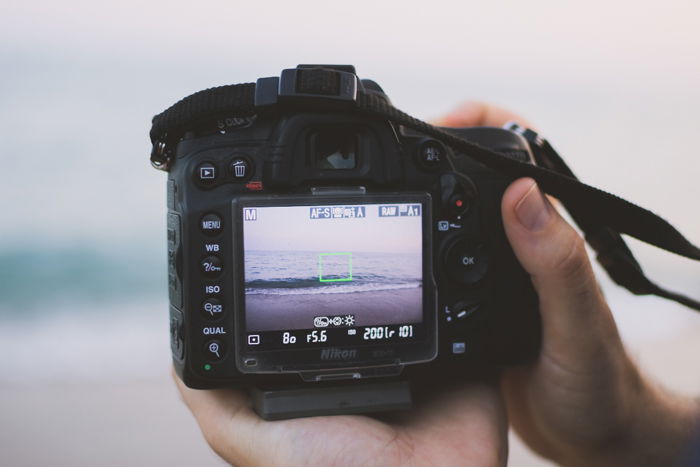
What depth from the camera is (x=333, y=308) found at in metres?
1.03

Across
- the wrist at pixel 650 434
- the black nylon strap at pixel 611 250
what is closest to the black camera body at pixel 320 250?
the black nylon strap at pixel 611 250

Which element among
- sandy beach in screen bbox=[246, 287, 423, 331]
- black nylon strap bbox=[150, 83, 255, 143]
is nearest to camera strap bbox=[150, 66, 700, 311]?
black nylon strap bbox=[150, 83, 255, 143]

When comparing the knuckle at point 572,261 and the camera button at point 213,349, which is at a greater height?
the knuckle at point 572,261

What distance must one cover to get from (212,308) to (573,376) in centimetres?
56

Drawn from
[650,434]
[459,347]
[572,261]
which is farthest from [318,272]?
[650,434]

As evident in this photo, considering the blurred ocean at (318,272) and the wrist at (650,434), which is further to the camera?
the wrist at (650,434)

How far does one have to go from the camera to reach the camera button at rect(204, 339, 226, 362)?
100 cm

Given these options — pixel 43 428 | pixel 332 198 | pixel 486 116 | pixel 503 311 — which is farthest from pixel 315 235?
pixel 43 428

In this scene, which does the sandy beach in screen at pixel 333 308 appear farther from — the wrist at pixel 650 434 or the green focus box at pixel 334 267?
the wrist at pixel 650 434

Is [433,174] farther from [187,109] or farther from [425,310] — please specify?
[187,109]

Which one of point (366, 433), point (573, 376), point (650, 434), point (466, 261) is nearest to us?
point (366, 433)

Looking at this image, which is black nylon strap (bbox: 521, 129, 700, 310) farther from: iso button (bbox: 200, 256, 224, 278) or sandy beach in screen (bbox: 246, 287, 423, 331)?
iso button (bbox: 200, 256, 224, 278)

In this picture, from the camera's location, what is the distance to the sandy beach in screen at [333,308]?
100 centimetres

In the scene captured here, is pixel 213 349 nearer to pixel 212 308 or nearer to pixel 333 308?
pixel 212 308
